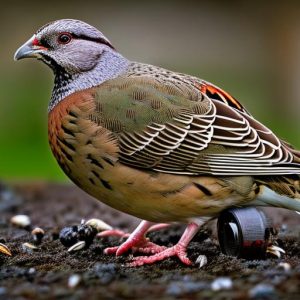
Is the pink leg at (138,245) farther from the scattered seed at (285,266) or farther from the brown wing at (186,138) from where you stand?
the scattered seed at (285,266)

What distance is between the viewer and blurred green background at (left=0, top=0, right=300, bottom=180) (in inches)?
687

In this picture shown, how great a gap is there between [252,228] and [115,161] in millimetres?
1005

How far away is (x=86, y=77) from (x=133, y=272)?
63.2 inches

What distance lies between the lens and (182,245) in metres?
5.64

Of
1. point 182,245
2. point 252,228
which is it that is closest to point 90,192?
point 182,245

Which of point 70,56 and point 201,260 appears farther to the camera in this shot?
point 70,56

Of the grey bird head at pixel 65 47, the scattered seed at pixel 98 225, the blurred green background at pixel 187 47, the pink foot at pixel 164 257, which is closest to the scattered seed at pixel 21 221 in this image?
the scattered seed at pixel 98 225

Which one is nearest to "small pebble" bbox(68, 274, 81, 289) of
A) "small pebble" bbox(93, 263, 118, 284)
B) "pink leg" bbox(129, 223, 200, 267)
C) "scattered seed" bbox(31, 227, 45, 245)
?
"small pebble" bbox(93, 263, 118, 284)

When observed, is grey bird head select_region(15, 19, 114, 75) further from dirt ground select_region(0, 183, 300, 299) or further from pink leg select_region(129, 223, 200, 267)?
pink leg select_region(129, 223, 200, 267)

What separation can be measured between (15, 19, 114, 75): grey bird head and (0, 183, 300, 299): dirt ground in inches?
51.2

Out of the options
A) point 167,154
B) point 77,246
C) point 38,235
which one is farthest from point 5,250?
point 167,154

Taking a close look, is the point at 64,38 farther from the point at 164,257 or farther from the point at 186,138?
the point at 164,257

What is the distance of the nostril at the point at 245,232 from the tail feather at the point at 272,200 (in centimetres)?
7

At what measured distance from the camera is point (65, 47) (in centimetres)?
612
